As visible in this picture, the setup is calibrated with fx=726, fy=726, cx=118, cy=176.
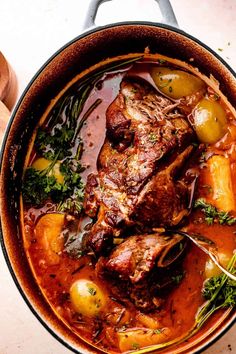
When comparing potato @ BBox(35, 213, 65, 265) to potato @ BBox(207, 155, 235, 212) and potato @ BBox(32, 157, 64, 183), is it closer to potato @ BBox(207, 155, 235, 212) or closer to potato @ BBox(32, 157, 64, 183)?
potato @ BBox(32, 157, 64, 183)

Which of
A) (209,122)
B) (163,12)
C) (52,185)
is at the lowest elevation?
(52,185)

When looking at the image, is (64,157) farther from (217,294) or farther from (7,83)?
(217,294)

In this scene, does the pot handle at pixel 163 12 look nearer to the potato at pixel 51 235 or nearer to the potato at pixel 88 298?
the potato at pixel 51 235

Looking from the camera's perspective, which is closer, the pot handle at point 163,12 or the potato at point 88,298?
the pot handle at point 163,12

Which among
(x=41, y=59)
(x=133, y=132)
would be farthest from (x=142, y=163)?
(x=41, y=59)

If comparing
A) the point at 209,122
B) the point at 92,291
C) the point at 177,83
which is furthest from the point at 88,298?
the point at 177,83

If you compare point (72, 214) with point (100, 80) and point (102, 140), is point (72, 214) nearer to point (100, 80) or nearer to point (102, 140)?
point (102, 140)

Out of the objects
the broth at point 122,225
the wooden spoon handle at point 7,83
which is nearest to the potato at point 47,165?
the broth at point 122,225
